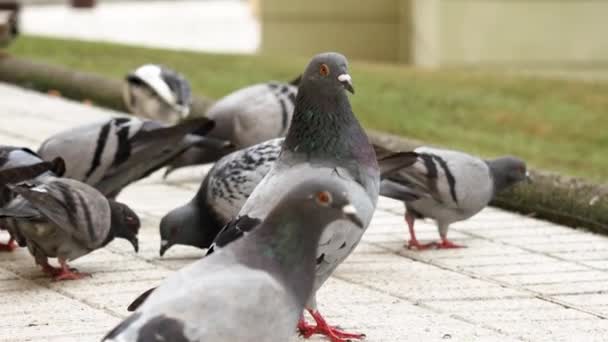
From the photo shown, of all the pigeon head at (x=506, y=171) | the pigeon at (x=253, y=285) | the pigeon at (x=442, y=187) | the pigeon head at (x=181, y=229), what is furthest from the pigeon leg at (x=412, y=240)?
the pigeon at (x=253, y=285)

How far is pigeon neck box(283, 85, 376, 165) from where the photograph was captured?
484cm

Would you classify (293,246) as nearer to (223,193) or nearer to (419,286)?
(419,286)

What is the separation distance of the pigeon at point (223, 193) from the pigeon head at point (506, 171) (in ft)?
3.56

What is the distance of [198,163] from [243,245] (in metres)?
4.10

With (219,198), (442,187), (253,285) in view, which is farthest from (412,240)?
(253,285)

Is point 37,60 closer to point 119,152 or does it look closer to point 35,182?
point 119,152

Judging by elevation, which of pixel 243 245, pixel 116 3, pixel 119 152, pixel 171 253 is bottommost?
pixel 116 3

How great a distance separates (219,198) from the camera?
19.6ft

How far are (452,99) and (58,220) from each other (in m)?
7.69

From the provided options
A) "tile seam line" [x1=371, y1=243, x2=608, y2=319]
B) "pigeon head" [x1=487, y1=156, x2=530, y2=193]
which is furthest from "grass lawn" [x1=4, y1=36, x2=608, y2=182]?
"tile seam line" [x1=371, y1=243, x2=608, y2=319]

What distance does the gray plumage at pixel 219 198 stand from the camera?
586 cm

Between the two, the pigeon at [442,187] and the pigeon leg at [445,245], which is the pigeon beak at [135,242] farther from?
the pigeon leg at [445,245]

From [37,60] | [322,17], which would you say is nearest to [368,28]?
[322,17]

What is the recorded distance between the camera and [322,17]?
19.6 meters
